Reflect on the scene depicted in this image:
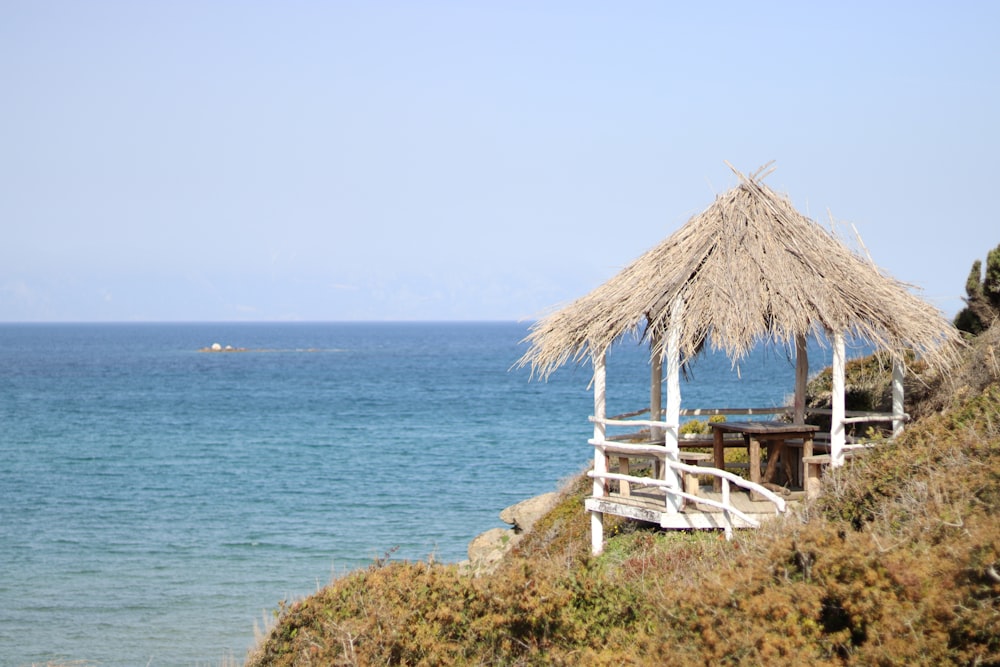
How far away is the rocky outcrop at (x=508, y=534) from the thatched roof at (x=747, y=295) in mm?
4982

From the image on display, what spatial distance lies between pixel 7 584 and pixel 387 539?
708 cm

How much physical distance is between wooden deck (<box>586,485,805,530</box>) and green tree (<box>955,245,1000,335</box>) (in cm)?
633

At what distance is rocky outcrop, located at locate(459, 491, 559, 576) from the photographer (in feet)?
→ 55.4

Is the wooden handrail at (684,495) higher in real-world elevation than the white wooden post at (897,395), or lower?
lower

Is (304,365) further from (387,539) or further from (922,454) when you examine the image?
(922,454)

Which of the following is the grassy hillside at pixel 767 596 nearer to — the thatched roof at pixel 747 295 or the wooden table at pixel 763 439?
the thatched roof at pixel 747 295

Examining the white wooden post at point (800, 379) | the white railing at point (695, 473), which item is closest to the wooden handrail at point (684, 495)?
the white railing at point (695, 473)

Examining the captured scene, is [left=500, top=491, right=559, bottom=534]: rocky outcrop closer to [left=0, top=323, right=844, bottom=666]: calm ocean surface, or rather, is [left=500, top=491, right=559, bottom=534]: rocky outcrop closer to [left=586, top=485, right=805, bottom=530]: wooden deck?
[left=0, top=323, right=844, bottom=666]: calm ocean surface

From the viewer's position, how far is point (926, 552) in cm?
695

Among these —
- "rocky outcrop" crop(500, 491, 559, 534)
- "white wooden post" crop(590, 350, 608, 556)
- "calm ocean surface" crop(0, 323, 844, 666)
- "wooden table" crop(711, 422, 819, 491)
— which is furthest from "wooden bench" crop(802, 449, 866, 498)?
"rocky outcrop" crop(500, 491, 559, 534)

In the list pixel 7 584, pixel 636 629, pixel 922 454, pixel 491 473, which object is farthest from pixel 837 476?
pixel 491 473

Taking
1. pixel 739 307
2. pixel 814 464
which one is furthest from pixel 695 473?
pixel 739 307

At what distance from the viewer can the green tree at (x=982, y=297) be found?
16859 millimetres

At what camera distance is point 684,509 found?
12070 millimetres
